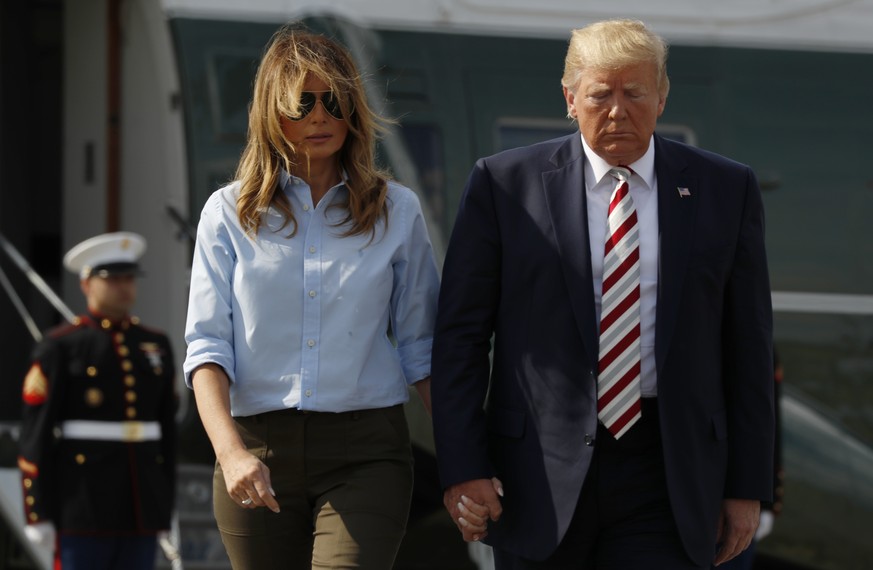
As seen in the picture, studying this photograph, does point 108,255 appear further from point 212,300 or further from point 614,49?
point 614,49

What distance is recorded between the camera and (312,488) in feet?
8.71

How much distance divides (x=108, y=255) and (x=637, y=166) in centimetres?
306

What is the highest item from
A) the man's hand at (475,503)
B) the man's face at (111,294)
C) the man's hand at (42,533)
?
the man's hand at (475,503)

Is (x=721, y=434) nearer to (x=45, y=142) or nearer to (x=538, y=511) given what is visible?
(x=538, y=511)

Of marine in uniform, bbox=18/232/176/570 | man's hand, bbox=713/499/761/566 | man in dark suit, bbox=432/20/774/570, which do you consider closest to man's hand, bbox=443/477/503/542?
man in dark suit, bbox=432/20/774/570

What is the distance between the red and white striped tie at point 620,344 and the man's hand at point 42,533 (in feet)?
10.0

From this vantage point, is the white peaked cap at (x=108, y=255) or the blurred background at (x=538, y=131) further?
the white peaked cap at (x=108, y=255)

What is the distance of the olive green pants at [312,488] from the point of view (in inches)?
104

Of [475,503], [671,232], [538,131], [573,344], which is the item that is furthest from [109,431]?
[671,232]

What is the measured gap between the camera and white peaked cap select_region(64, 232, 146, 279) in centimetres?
531

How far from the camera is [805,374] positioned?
5.38 meters

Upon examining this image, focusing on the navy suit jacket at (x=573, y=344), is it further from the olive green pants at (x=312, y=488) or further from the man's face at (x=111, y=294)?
the man's face at (x=111, y=294)

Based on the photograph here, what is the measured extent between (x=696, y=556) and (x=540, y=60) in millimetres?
3033

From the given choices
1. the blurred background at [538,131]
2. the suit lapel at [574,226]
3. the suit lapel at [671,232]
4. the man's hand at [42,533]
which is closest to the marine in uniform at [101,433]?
the man's hand at [42,533]
